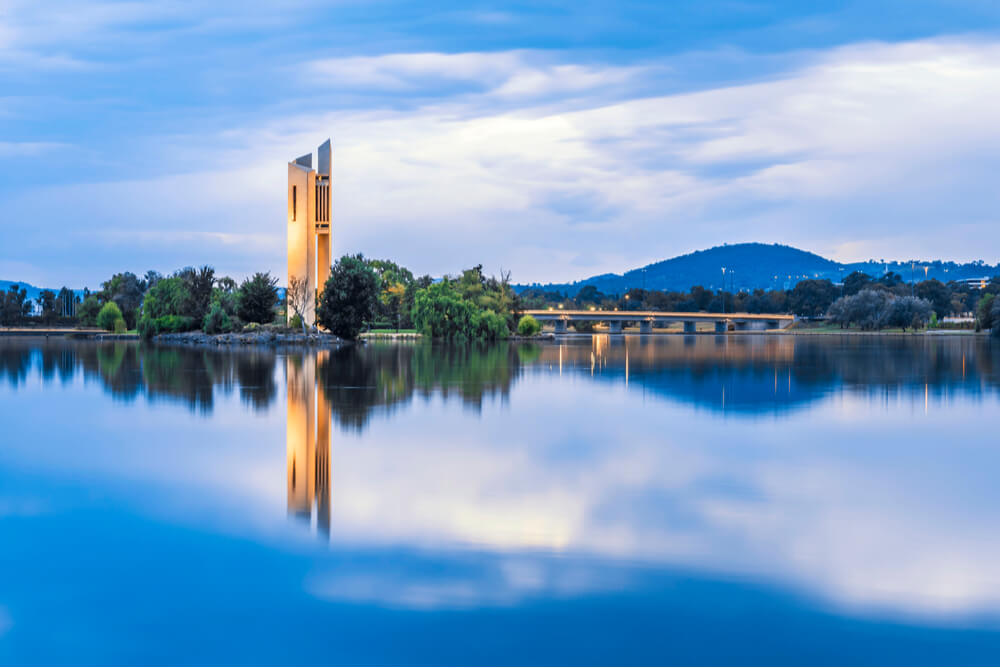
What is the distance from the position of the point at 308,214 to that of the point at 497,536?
59113 mm

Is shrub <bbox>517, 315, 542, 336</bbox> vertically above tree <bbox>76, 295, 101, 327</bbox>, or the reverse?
tree <bbox>76, 295, 101, 327</bbox>

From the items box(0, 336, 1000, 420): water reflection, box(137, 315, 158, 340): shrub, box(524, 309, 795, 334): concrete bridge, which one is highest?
box(524, 309, 795, 334): concrete bridge

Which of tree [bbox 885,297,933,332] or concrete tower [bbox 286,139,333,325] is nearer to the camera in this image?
concrete tower [bbox 286,139,333,325]

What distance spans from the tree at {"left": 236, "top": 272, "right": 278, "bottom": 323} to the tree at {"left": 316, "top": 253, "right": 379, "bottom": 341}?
737 centimetres

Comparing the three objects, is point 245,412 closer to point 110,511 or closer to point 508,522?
point 110,511

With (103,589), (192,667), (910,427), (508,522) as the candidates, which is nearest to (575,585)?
(508,522)

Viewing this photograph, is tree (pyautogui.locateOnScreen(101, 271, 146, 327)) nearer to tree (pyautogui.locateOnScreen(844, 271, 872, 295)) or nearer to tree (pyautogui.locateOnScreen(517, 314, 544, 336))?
tree (pyautogui.locateOnScreen(517, 314, 544, 336))

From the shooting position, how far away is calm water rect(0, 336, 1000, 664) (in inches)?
259

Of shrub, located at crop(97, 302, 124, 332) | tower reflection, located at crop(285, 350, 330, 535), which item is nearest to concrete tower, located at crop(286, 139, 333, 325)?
shrub, located at crop(97, 302, 124, 332)

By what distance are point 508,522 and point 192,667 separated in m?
4.29

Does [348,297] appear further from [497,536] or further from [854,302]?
[854,302]

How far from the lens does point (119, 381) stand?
2909 centimetres

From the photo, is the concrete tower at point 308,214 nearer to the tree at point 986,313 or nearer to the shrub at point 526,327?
the shrub at point 526,327

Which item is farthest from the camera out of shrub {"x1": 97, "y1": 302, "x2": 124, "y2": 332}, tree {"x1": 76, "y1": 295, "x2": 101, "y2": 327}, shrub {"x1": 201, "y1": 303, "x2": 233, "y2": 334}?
tree {"x1": 76, "y1": 295, "x2": 101, "y2": 327}
